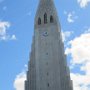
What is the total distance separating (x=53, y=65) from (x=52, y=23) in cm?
1479

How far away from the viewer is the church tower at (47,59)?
257 feet

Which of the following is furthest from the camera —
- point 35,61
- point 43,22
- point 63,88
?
point 43,22

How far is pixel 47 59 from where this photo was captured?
268 feet

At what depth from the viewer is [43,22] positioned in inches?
3533

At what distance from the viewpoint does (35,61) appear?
83.5 meters

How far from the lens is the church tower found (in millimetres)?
78250

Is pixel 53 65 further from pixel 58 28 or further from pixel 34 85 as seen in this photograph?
Result: pixel 58 28

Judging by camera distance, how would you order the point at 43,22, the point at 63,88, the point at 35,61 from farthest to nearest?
the point at 43,22
the point at 35,61
the point at 63,88

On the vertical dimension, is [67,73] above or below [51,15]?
below

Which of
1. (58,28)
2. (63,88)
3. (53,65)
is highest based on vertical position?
(58,28)

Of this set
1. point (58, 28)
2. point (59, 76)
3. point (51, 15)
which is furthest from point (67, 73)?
point (51, 15)

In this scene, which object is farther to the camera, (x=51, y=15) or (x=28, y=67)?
(x=51, y=15)

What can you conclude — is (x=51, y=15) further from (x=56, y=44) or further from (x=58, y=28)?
(x=56, y=44)

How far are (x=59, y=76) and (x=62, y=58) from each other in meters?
5.71
